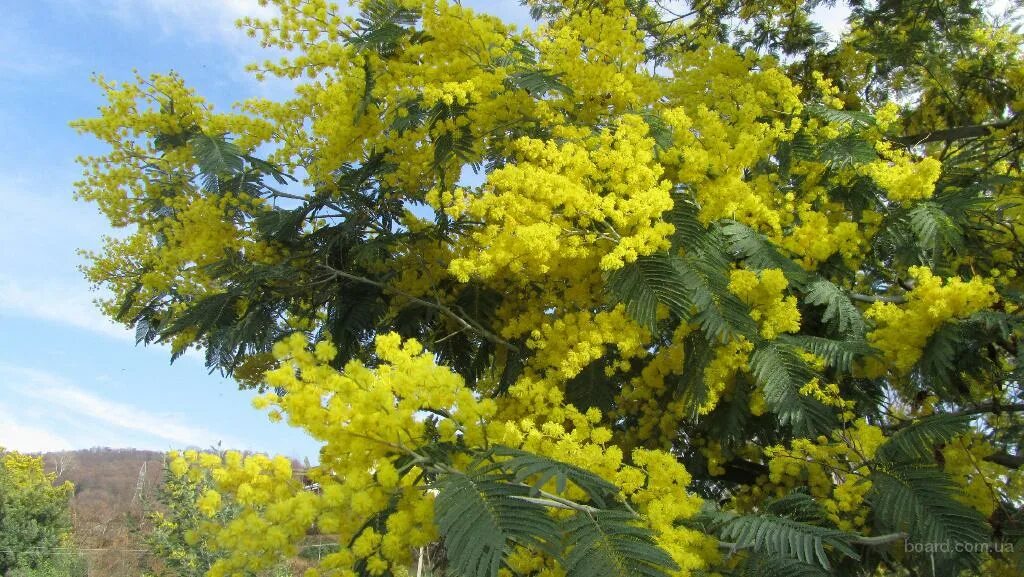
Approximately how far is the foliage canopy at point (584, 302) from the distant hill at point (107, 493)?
26.9 meters

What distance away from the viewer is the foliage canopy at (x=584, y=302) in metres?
2.25

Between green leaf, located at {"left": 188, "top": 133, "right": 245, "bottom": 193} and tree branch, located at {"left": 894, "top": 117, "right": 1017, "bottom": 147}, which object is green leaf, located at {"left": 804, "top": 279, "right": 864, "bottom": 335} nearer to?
tree branch, located at {"left": 894, "top": 117, "right": 1017, "bottom": 147}

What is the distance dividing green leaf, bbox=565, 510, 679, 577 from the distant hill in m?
29.3

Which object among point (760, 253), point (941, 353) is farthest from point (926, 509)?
point (760, 253)

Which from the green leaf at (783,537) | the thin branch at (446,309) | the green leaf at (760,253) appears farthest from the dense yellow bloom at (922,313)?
the thin branch at (446,309)

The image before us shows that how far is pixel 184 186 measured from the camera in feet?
16.8

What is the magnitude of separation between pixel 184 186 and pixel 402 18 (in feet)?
6.71

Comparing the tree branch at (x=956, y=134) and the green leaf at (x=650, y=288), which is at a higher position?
the tree branch at (x=956, y=134)

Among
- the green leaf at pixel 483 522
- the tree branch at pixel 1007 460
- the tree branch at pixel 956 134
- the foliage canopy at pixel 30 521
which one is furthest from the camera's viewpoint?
the foliage canopy at pixel 30 521

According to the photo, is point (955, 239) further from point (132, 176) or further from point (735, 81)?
point (132, 176)

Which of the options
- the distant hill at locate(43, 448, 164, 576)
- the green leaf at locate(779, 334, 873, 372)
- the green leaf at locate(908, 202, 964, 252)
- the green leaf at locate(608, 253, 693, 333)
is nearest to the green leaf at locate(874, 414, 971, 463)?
the green leaf at locate(779, 334, 873, 372)

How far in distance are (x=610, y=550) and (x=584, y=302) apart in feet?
6.50

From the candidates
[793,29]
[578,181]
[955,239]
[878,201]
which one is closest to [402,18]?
[578,181]

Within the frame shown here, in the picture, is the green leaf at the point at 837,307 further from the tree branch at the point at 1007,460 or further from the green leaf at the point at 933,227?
the tree branch at the point at 1007,460
